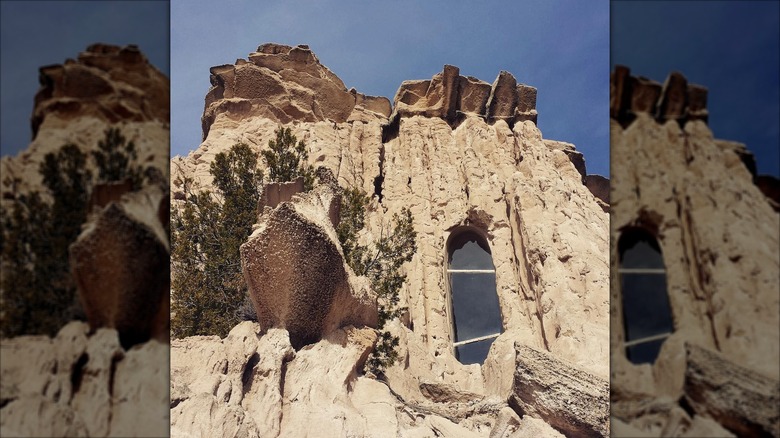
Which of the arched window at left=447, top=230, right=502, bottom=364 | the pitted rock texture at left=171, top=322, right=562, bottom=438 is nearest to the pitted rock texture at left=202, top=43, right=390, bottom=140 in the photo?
the arched window at left=447, top=230, right=502, bottom=364

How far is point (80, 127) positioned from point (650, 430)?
4.82 feet

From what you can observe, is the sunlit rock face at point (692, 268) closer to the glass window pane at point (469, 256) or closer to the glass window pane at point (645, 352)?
the glass window pane at point (645, 352)

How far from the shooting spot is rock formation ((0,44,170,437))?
162 cm

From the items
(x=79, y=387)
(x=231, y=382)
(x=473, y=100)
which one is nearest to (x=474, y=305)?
(x=473, y=100)

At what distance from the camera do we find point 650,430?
5.29 feet

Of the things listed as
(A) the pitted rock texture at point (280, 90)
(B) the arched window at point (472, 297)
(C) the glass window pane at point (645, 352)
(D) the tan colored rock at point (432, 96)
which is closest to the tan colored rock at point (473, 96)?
(D) the tan colored rock at point (432, 96)

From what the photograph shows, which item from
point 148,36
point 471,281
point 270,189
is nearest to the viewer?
point 148,36

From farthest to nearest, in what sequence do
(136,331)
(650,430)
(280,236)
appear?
1. (280,236)
2. (136,331)
3. (650,430)

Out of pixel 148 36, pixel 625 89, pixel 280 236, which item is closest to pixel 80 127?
pixel 148 36

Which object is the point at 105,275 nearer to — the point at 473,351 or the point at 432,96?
the point at 473,351

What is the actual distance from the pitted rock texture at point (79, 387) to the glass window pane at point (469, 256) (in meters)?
15.9

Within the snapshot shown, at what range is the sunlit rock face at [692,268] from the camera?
1.57 meters

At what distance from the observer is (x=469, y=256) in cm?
1811

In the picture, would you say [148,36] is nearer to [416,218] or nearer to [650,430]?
[650,430]
